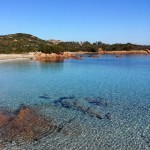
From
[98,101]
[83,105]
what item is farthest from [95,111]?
[98,101]

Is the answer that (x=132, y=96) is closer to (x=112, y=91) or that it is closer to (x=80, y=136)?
(x=112, y=91)

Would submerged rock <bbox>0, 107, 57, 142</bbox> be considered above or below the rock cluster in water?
above

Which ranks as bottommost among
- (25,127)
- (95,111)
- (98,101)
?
(98,101)

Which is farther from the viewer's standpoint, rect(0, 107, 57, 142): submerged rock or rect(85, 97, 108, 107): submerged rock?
rect(85, 97, 108, 107): submerged rock

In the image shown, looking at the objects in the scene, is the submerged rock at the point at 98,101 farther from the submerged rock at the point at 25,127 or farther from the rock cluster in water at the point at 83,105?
the submerged rock at the point at 25,127

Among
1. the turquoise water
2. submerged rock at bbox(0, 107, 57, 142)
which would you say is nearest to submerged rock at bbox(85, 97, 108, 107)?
the turquoise water

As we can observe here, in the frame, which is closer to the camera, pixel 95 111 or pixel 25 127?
pixel 25 127

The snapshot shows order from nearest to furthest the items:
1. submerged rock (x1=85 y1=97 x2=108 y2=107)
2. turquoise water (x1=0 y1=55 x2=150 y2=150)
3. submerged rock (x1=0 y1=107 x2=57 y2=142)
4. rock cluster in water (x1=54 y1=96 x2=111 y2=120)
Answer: turquoise water (x1=0 y1=55 x2=150 y2=150) → submerged rock (x1=0 y1=107 x2=57 y2=142) → rock cluster in water (x1=54 y1=96 x2=111 y2=120) → submerged rock (x1=85 y1=97 x2=108 y2=107)

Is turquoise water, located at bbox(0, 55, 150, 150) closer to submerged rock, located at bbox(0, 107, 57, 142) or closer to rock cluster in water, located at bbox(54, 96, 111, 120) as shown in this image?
rock cluster in water, located at bbox(54, 96, 111, 120)

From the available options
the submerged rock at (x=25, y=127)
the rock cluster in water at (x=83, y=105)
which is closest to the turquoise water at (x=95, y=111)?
the rock cluster in water at (x=83, y=105)

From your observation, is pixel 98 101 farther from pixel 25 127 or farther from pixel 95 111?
pixel 25 127

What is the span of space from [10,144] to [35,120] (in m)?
3.88

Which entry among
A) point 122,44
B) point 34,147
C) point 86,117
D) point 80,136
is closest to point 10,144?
point 34,147

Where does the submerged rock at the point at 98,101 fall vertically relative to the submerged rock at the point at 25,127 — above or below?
below
